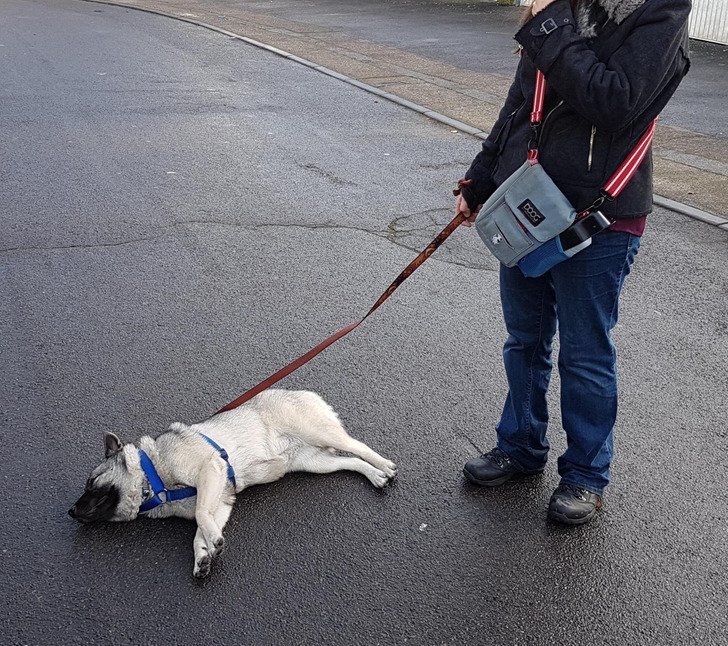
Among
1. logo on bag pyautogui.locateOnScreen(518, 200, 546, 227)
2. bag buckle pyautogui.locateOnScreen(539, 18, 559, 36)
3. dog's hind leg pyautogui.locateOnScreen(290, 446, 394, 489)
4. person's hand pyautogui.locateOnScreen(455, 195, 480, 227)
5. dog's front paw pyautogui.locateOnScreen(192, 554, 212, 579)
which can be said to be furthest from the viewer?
dog's hind leg pyautogui.locateOnScreen(290, 446, 394, 489)

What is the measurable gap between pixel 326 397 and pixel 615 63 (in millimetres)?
2402

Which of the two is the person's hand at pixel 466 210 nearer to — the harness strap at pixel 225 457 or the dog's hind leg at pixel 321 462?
the dog's hind leg at pixel 321 462

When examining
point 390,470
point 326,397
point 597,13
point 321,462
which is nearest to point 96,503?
point 321,462

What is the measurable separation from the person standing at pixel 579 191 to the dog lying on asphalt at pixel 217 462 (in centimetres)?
69

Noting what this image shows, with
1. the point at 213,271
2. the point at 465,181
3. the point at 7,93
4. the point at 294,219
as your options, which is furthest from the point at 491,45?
the point at 465,181

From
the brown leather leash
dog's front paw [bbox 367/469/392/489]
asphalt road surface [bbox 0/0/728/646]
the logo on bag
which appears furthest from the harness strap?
the logo on bag

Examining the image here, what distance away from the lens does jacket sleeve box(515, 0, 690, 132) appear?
2.78m

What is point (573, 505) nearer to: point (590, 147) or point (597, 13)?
point (590, 147)

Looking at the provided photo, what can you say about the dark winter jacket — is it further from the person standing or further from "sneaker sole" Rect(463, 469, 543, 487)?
"sneaker sole" Rect(463, 469, 543, 487)

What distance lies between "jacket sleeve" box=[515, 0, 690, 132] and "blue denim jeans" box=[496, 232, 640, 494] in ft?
1.69

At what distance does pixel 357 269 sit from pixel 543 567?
327 centimetres

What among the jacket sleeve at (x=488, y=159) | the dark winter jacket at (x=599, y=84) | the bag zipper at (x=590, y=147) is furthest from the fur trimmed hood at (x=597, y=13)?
the jacket sleeve at (x=488, y=159)

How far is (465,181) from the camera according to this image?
361 cm

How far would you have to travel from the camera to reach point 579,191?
311 cm
